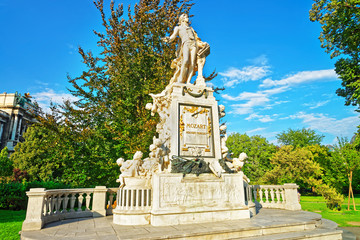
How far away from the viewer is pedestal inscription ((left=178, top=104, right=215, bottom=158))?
7113 mm

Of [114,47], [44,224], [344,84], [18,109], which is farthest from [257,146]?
[18,109]

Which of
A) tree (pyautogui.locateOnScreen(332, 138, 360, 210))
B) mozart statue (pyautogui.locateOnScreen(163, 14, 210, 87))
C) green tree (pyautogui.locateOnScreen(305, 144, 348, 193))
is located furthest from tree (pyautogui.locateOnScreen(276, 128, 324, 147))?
mozart statue (pyautogui.locateOnScreen(163, 14, 210, 87))

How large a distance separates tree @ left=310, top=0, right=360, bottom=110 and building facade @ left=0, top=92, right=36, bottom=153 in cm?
5450

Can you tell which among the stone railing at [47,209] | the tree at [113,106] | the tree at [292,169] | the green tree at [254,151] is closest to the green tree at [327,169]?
the tree at [292,169]

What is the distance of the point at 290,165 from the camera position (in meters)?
30.0

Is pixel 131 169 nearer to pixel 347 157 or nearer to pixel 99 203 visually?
pixel 99 203

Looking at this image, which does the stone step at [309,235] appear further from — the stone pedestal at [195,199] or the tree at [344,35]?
the tree at [344,35]

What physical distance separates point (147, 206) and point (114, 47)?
516 inches

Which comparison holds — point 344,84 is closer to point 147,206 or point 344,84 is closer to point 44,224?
point 147,206

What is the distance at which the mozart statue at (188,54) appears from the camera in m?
8.49

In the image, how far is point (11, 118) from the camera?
49.7m

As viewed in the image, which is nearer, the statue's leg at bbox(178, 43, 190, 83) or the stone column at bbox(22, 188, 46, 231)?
the stone column at bbox(22, 188, 46, 231)

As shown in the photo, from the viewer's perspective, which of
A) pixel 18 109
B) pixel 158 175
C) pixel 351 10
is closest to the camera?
pixel 158 175

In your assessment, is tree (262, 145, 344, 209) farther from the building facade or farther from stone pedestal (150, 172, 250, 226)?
the building facade
